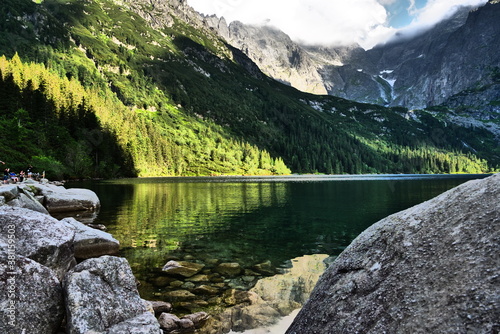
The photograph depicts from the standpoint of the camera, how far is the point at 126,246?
78.1ft

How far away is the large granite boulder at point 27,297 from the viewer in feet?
23.4

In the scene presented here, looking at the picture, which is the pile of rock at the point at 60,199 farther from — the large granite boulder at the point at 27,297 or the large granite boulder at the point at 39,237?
the large granite boulder at the point at 27,297

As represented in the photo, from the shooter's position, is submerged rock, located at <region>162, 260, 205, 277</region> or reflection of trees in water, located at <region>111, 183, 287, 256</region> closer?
submerged rock, located at <region>162, 260, 205, 277</region>

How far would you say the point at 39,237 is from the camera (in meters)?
9.70

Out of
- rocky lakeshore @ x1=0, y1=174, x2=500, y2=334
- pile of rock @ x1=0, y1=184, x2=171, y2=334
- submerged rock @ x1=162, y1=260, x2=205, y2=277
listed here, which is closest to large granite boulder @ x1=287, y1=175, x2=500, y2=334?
rocky lakeshore @ x1=0, y1=174, x2=500, y2=334

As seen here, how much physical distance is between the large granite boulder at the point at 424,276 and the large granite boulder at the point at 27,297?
275 inches

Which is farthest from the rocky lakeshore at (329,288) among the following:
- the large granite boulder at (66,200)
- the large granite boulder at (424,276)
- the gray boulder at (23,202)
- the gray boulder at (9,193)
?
the large granite boulder at (66,200)

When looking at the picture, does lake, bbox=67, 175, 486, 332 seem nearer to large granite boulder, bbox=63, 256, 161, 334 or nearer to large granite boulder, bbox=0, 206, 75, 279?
large granite boulder, bbox=63, 256, 161, 334

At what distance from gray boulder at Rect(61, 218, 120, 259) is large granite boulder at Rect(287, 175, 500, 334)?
53.5ft

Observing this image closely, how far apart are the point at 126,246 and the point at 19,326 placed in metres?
17.4

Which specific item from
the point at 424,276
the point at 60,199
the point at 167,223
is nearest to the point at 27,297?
the point at 424,276

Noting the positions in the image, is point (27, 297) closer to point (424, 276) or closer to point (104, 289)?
point (104, 289)

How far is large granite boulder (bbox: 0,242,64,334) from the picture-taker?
281 inches

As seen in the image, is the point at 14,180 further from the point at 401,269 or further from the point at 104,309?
the point at 401,269
